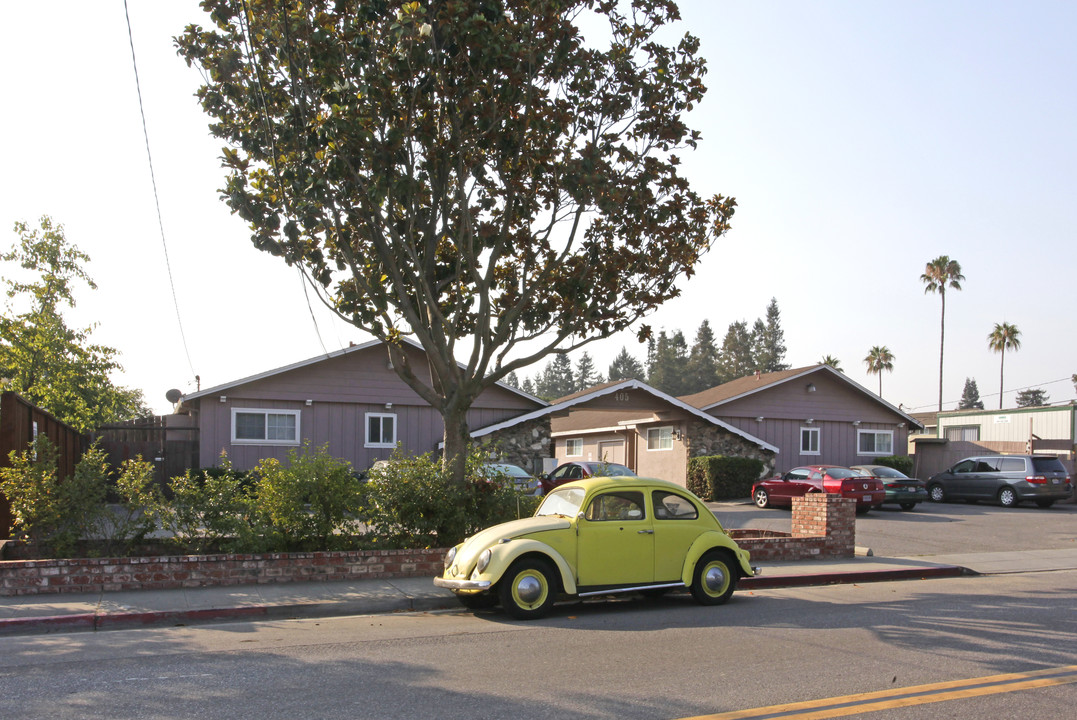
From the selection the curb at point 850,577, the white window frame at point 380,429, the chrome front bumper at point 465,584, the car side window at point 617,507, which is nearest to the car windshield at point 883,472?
the curb at point 850,577

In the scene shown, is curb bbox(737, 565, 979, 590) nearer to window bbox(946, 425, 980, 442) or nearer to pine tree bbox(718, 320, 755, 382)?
window bbox(946, 425, 980, 442)

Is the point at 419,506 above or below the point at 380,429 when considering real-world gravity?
below

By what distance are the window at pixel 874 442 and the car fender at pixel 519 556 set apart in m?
27.9

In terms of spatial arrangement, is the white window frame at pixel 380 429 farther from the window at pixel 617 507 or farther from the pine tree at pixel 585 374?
the pine tree at pixel 585 374

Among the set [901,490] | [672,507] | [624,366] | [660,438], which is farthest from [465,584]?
[624,366]

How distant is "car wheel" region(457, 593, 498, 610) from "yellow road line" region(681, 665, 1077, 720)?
14.9 ft

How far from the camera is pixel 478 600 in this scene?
1041 centimetres

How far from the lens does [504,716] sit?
6082 millimetres

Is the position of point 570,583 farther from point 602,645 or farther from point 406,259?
point 406,259

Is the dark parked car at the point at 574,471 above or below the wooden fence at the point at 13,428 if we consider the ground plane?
below

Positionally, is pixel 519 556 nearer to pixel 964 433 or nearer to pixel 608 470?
pixel 608 470

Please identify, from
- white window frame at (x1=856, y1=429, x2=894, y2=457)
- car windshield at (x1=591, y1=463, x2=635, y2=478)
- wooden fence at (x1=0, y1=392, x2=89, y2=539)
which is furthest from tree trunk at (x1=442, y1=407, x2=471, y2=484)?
white window frame at (x1=856, y1=429, x2=894, y2=457)

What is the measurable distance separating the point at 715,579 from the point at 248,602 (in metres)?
5.65

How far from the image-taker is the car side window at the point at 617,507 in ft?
34.3
